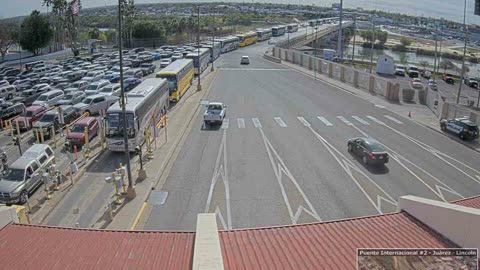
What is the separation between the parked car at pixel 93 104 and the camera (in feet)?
123

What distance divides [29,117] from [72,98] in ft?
20.0

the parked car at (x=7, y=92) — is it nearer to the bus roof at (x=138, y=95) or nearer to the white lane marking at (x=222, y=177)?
the bus roof at (x=138, y=95)

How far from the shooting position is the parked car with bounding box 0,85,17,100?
4602cm

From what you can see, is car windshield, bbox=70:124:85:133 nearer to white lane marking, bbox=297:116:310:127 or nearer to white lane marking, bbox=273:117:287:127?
white lane marking, bbox=273:117:287:127

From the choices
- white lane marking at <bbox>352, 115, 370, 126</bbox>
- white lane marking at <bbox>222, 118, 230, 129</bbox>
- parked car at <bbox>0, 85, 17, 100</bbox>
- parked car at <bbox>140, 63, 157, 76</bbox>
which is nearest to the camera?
white lane marking at <bbox>222, 118, 230, 129</bbox>

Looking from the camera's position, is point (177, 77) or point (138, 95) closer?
point (138, 95)

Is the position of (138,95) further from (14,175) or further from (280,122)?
(280,122)

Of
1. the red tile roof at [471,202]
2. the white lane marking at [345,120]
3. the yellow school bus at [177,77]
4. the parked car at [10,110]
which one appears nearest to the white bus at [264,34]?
the yellow school bus at [177,77]

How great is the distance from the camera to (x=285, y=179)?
79.0 ft

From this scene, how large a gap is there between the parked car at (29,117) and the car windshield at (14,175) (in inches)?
501

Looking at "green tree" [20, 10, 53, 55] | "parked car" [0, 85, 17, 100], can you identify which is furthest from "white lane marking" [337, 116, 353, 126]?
"green tree" [20, 10, 53, 55]

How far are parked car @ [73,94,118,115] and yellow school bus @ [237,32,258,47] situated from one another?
71824 millimetres

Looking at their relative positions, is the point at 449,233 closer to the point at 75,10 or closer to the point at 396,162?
the point at 396,162

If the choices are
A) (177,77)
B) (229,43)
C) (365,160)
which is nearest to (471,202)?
(365,160)
